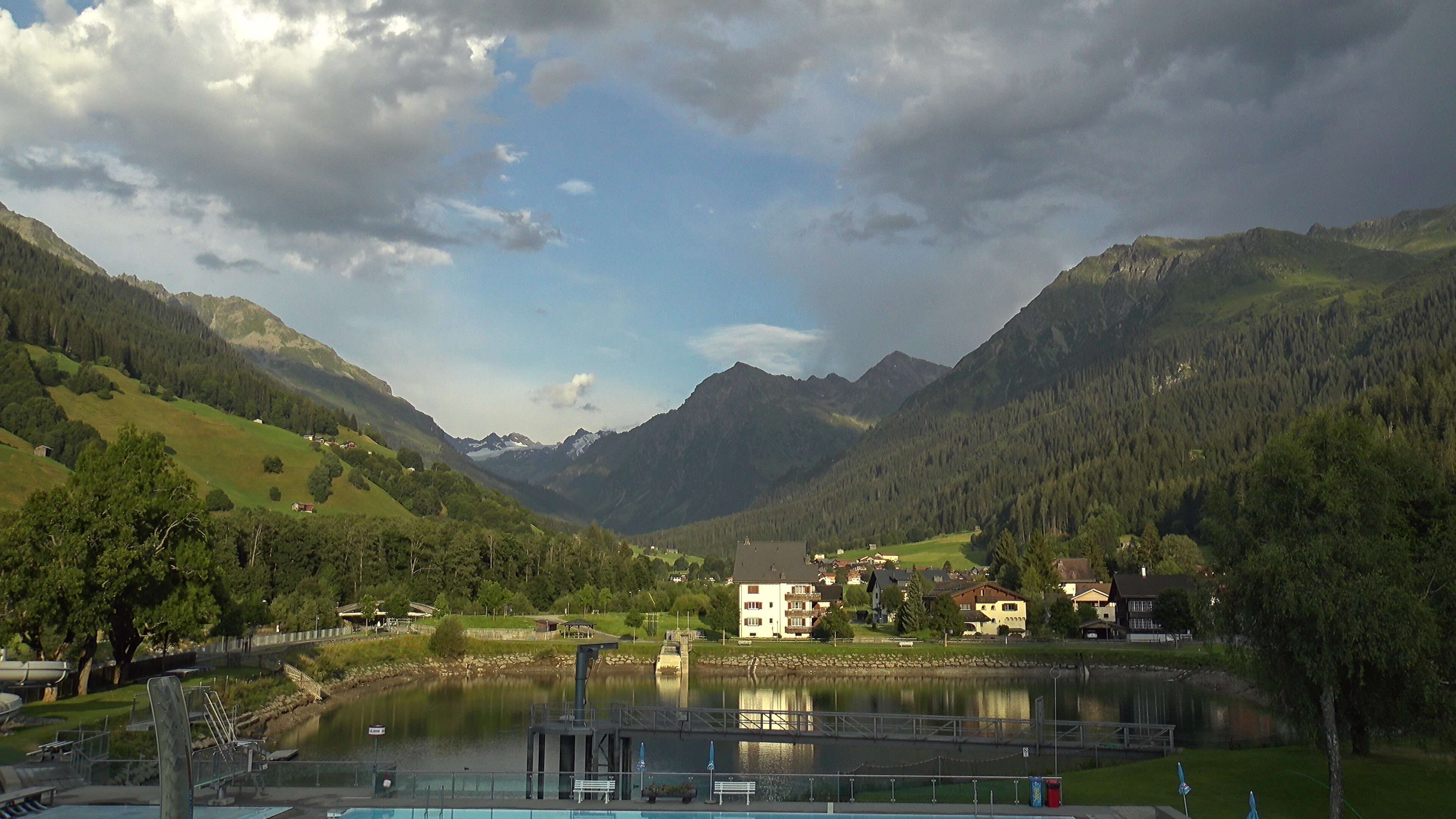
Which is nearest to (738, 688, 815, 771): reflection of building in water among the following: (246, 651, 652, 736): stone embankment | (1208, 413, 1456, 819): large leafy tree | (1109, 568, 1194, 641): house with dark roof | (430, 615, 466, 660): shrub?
(246, 651, 652, 736): stone embankment

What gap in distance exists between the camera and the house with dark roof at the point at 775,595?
136 m

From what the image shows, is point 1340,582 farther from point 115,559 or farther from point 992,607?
point 992,607

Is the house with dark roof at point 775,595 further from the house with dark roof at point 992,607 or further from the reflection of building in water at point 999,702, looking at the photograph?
the reflection of building in water at point 999,702

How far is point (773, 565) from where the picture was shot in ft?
461

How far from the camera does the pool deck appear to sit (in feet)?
93.7

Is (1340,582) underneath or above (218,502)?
underneath

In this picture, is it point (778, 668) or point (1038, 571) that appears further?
point (1038, 571)

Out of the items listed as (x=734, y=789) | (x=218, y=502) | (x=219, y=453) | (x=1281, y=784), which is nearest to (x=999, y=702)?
(x=1281, y=784)

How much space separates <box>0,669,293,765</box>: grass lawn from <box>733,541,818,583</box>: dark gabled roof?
74.4 meters

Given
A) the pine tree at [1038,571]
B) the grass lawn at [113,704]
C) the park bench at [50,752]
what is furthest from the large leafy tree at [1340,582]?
the pine tree at [1038,571]

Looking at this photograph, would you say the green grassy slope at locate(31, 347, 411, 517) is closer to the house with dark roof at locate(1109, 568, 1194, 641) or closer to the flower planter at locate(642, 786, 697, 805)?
the house with dark roof at locate(1109, 568, 1194, 641)

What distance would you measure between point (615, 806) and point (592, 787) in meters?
2.13

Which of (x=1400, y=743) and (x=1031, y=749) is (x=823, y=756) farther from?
(x=1400, y=743)

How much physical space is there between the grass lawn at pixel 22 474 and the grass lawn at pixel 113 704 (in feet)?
180
